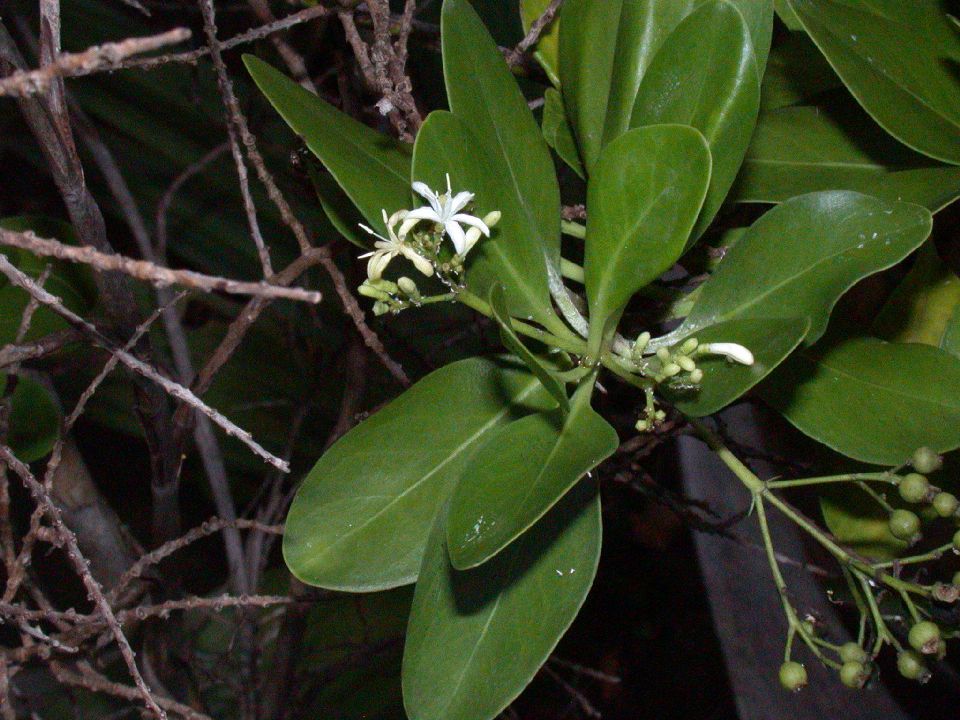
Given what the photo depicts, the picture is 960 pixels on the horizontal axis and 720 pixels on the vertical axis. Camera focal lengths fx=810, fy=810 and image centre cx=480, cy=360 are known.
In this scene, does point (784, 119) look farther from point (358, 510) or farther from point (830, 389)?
point (358, 510)

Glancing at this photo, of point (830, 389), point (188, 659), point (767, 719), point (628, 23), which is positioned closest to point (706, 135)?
point (628, 23)

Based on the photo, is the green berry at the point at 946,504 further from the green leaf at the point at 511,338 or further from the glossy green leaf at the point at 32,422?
the glossy green leaf at the point at 32,422

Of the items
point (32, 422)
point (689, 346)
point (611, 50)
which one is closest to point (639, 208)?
point (689, 346)

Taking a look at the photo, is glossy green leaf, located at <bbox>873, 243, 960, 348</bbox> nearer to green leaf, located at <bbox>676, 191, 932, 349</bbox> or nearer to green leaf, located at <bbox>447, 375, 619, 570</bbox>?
green leaf, located at <bbox>676, 191, 932, 349</bbox>

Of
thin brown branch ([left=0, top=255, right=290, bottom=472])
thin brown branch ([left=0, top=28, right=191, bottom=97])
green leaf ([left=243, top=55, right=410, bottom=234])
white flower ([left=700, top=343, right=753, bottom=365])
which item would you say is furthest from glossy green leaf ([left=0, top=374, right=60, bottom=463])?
white flower ([left=700, top=343, right=753, bottom=365])

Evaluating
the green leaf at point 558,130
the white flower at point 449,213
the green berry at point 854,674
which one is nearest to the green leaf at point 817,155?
the green leaf at point 558,130

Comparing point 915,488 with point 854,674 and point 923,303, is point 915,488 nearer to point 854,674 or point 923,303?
point 854,674
